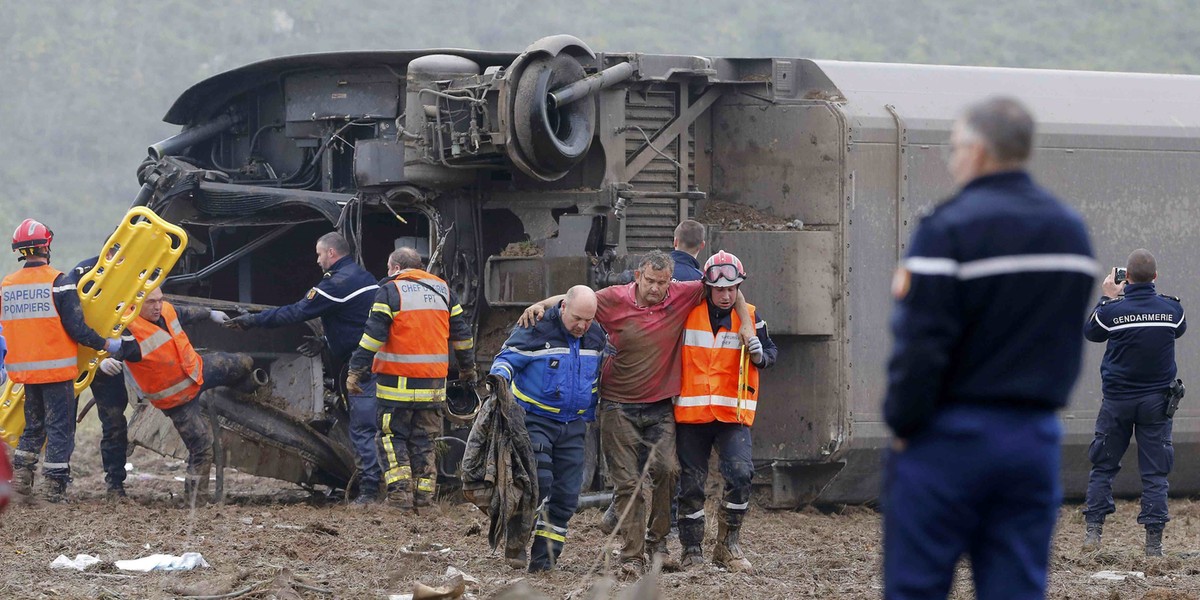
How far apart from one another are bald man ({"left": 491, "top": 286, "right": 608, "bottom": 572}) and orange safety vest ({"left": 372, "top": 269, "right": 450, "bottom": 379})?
203cm

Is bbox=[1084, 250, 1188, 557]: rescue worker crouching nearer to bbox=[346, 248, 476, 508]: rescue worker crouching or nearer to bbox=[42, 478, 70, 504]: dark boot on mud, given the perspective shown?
bbox=[346, 248, 476, 508]: rescue worker crouching

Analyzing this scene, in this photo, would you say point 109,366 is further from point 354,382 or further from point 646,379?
point 646,379

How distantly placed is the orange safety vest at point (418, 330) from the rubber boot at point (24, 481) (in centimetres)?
238

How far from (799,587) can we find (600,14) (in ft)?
114

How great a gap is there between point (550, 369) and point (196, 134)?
16.3 ft

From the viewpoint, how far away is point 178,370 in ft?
32.7

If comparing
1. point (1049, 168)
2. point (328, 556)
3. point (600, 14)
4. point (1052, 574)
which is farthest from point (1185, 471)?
point (600, 14)

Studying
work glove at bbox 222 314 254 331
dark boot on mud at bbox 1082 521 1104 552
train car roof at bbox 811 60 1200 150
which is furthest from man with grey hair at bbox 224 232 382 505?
dark boot on mud at bbox 1082 521 1104 552

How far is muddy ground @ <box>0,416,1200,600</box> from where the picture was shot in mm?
7043

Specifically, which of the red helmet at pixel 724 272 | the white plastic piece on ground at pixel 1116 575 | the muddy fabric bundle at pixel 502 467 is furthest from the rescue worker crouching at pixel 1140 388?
the muddy fabric bundle at pixel 502 467

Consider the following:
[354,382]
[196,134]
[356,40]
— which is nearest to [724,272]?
[354,382]

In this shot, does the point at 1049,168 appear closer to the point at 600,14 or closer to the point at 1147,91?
the point at 1147,91

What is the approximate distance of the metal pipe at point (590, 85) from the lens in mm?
9164

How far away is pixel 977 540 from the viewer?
3947 millimetres
